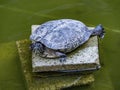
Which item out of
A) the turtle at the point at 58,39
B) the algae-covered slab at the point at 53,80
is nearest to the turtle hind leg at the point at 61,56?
the turtle at the point at 58,39

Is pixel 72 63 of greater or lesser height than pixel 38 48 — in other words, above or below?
below

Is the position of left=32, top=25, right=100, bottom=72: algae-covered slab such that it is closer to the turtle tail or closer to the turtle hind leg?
the turtle hind leg

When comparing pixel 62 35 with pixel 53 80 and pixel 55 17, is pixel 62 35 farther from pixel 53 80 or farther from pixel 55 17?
pixel 55 17

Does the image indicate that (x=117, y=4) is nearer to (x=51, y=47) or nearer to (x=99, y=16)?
(x=99, y=16)

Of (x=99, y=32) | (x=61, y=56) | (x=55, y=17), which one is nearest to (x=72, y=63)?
(x=61, y=56)

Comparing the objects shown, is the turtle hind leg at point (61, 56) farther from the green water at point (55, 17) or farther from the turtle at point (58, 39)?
the green water at point (55, 17)

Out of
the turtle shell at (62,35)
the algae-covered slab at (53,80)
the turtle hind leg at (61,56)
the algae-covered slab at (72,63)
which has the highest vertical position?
the turtle shell at (62,35)

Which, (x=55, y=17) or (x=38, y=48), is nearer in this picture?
(x=38, y=48)
